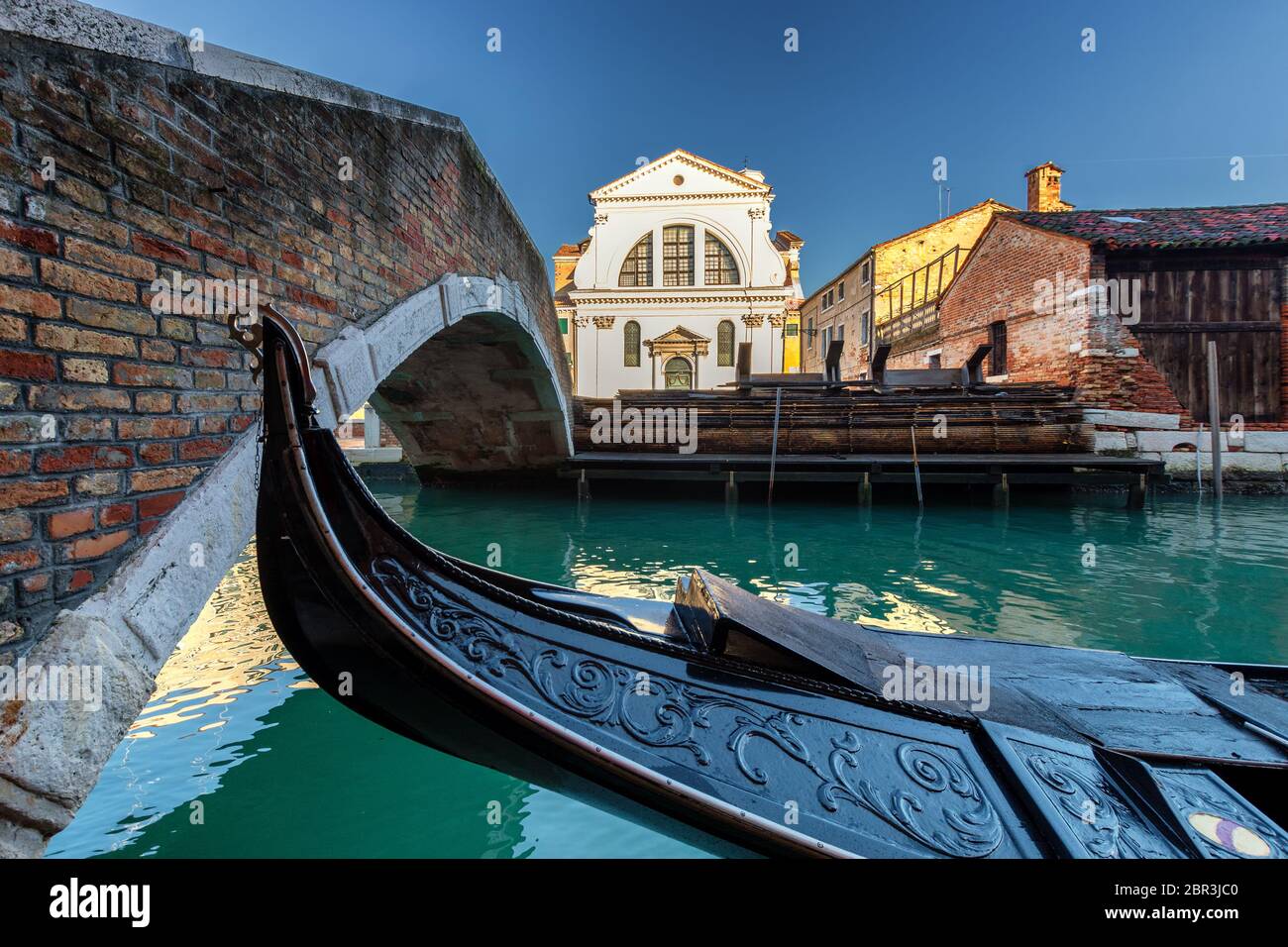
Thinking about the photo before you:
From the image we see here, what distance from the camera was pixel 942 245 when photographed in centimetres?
1920

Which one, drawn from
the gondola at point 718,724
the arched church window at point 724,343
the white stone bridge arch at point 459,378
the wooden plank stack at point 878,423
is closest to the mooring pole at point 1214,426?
the wooden plank stack at point 878,423

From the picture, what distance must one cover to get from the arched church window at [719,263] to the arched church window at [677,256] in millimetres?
638

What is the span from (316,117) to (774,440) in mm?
6626

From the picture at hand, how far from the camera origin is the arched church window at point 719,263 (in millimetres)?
21141

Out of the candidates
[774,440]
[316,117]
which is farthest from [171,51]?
[774,440]

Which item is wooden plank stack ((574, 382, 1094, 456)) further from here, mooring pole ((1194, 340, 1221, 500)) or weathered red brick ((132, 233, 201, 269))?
weathered red brick ((132, 233, 201, 269))

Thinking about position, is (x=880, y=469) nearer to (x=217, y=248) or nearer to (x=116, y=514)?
(x=217, y=248)

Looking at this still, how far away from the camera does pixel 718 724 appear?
54.1 inches

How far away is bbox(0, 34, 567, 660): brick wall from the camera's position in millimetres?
1542

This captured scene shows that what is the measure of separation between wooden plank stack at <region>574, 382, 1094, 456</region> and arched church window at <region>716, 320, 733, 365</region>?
11.3 metres

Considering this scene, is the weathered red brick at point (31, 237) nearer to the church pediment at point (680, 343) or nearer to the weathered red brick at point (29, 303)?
the weathered red brick at point (29, 303)

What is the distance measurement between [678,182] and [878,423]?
14784 millimetres

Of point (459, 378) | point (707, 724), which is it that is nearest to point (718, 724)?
point (707, 724)
